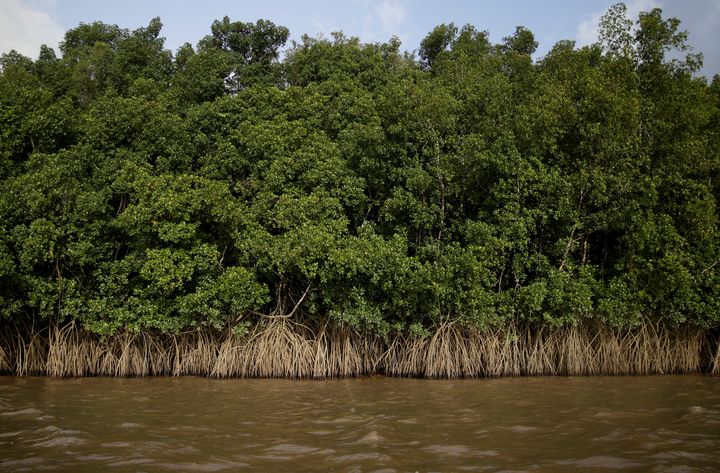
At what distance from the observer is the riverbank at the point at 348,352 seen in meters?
15.3

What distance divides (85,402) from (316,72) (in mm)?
17323

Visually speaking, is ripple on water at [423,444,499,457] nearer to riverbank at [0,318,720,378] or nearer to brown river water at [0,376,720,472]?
brown river water at [0,376,720,472]

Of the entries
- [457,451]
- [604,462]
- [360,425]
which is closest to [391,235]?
[360,425]

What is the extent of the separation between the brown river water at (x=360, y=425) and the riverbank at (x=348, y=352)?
0.73 m

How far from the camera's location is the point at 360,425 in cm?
993

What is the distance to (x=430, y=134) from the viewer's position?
1680 centimetres

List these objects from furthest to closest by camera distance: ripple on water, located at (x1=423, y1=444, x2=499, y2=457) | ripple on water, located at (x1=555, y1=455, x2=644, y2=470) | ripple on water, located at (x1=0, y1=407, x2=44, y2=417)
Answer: ripple on water, located at (x1=0, y1=407, x2=44, y2=417), ripple on water, located at (x1=423, y1=444, x2=499, y2=457), ripple on water, located at (x1=555, y1=455, x2=644, y2=470)

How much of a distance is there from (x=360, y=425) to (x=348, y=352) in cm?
571

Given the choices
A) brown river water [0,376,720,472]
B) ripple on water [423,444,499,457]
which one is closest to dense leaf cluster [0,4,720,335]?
brown river water [0,376,720,472]

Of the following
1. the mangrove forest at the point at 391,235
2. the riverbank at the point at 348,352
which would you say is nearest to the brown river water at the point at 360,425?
the riverbank at the point at 348,352

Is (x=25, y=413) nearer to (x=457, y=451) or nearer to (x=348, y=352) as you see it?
(x=348, y=352)

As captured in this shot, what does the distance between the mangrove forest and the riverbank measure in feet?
0.22

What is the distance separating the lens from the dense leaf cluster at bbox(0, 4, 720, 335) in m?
14.7

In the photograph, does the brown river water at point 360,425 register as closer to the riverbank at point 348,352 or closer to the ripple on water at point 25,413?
the ripple on water at point 25,413
